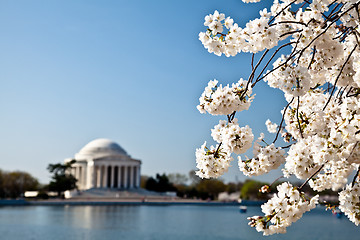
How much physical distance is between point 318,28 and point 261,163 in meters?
1.40

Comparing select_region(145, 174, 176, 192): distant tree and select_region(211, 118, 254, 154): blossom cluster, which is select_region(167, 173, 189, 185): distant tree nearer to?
select_region(145, 174, 176, 192): distant tree

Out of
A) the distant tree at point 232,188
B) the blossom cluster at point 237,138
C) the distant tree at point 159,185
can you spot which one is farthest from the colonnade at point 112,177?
the blossom cluster at point 237,138

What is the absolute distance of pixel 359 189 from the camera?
4246mm

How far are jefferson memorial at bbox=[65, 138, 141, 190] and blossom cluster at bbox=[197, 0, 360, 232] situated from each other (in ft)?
260

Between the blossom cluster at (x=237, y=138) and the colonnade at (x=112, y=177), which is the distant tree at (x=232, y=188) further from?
the blossom cluster at (x=237, y=138)

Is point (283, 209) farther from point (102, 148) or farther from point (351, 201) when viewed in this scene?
point (102, 148)

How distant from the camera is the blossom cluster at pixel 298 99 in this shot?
3951 mm

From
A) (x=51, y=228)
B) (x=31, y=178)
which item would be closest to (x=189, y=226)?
(x=51, y=228)

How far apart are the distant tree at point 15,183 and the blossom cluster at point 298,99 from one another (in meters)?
74.5

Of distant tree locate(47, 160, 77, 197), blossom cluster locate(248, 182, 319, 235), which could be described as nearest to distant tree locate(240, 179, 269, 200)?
distant tree locate(47, 160, 77, 197)

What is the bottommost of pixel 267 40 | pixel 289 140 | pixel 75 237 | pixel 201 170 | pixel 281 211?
pixel 75 237

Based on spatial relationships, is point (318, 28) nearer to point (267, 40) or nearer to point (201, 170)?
point (267, 40)

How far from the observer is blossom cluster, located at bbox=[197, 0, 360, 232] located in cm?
395

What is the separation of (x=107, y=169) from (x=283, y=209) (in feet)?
268
